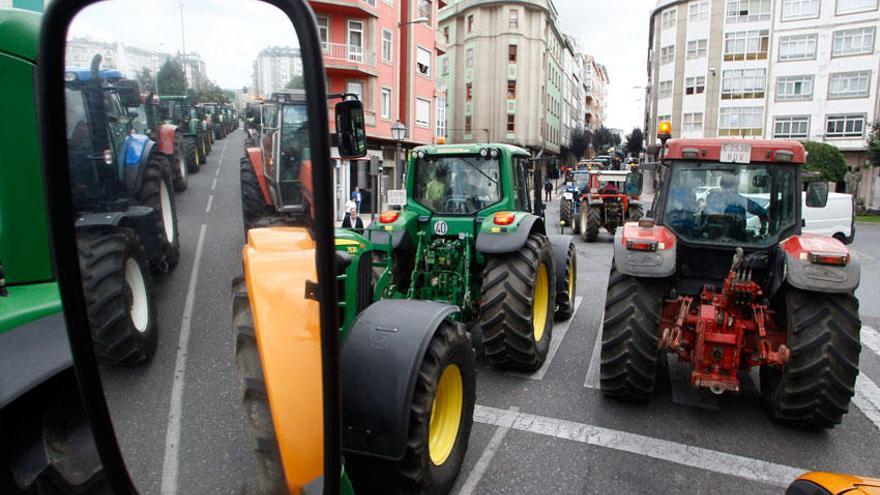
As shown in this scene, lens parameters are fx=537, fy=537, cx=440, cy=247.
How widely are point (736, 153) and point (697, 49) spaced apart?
40.6 metres

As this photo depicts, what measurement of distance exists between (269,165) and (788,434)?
4433mm

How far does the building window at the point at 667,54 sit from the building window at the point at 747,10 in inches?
163

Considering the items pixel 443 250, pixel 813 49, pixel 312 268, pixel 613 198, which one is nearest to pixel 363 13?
pixel 613 198

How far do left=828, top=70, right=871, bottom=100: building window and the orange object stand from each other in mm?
43645

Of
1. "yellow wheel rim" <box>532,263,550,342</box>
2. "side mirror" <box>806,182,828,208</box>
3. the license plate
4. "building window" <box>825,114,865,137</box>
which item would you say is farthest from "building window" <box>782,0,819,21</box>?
"yellow wheel rim" <box>532,263,550,342</box>

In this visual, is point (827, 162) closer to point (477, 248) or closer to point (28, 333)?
point (477, 248)

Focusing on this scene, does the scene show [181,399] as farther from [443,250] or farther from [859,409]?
[859,409]

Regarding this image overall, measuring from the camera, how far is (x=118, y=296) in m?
1.49

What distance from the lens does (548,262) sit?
19.4ft

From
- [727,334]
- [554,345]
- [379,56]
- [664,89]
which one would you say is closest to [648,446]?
[727,334]

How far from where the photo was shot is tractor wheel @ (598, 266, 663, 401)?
14.2ft

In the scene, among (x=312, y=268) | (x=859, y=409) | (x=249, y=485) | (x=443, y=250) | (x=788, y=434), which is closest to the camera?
(x=312, y=268)

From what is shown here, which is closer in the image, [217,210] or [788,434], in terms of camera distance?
[217,210]

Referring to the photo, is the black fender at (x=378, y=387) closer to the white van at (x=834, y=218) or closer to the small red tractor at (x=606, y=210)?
the small red tractor at (x=606, y=210)
